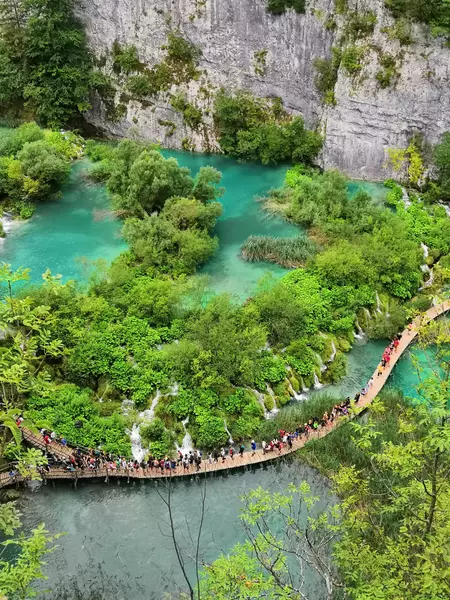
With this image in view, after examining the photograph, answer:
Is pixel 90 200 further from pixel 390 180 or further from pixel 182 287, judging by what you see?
pixel 390 180

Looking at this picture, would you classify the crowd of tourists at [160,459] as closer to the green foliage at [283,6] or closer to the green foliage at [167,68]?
the green foliage at [283,6]

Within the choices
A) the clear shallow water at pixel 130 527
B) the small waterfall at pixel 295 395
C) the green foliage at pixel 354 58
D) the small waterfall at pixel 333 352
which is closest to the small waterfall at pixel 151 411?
the clear shallow water at pixel 130 527

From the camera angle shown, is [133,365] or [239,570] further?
[133,365]

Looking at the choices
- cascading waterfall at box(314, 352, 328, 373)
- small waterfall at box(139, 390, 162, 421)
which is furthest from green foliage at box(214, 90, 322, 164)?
small waterfall at box(139, 390, 162, 421)

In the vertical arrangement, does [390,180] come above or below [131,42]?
below

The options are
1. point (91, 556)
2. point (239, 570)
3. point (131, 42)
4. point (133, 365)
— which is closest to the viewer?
point (239, 570)

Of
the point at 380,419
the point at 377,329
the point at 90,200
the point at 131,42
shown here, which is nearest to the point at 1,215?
the point at 90,200

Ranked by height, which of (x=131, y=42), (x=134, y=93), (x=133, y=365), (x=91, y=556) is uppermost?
(x=131, y=42)
